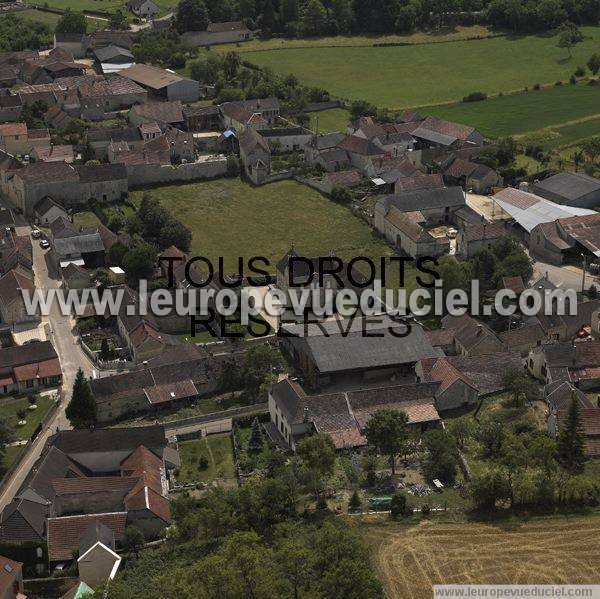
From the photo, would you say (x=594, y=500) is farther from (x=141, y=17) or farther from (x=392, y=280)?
(x=141, y=17)

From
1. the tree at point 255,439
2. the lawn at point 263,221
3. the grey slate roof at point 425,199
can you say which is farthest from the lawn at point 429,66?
the tree at point 255,439

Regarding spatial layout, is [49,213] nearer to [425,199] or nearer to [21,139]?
[21,139]

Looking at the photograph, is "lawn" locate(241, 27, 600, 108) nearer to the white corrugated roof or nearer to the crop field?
the white corrugated roof

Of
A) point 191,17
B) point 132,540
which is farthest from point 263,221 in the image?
point 191,17

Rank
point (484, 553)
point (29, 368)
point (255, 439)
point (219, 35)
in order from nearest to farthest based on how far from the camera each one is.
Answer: point (484, 553)
point (255, 439)
point (29, 368)
point (219, 35)

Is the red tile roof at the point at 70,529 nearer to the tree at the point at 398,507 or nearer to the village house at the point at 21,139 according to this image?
the tree at the point at 398,507

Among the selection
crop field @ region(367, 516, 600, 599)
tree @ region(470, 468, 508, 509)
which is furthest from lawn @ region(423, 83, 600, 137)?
crop field @ region(367, 516, 600, 599)

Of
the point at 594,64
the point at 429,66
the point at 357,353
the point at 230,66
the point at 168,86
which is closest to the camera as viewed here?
the point at 357,353
